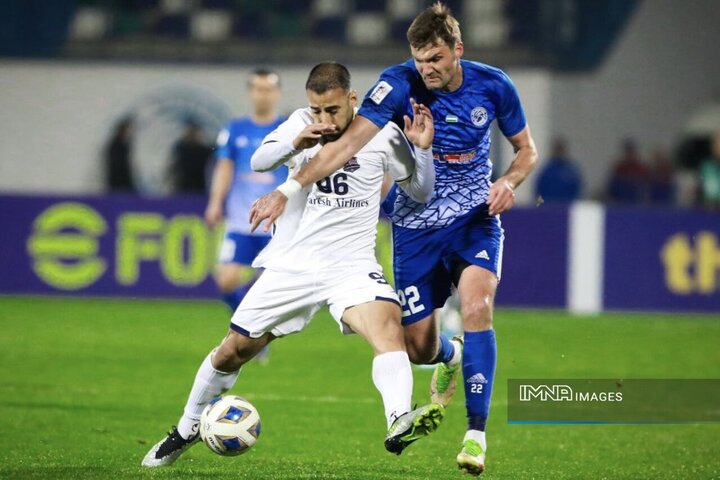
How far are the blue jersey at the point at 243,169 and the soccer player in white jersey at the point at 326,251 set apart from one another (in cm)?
447

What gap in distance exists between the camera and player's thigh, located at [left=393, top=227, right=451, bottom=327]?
7312 millimetres

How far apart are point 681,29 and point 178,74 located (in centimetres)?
821

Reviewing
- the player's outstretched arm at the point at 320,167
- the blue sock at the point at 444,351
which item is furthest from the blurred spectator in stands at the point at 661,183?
the player's outstretched arm at the point at 320,167

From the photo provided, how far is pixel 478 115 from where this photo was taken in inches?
277

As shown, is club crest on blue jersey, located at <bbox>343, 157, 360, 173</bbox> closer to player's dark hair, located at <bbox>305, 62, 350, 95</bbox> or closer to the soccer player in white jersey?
the soccer player in white jersey

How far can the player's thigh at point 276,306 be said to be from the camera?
6605 millimetres

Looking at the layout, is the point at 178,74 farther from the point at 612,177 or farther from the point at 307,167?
the point at 307,167

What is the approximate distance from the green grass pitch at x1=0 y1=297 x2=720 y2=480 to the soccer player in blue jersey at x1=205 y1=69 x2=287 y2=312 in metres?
0.84

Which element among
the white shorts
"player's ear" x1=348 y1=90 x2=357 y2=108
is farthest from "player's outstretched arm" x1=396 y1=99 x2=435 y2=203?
the white shorts

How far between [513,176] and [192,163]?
1214 cm

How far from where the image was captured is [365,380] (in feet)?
34.4

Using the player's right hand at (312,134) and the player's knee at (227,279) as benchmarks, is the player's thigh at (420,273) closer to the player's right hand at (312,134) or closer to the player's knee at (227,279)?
the player's right hand at (312,134)

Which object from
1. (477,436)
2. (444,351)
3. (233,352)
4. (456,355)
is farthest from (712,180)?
(233,352)

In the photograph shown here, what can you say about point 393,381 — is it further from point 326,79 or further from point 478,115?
point 478,115
